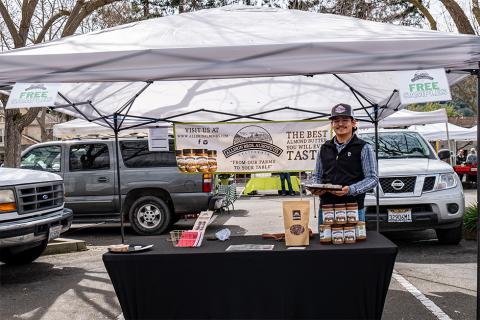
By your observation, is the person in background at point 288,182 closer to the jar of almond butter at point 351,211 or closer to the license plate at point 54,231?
the license plate at point 54,231

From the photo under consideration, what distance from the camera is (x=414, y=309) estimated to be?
560 cm

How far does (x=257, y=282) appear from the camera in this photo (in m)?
4.28

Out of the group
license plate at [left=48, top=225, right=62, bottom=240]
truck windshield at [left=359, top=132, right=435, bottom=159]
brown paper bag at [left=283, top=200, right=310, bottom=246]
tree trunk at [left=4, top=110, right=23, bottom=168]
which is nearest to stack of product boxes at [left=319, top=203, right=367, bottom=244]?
brown paper bag at [left=283, top=200, right=310, bottom=246]

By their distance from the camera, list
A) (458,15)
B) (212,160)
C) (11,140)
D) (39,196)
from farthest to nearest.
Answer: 1. (11,140)
2. (458,15)
3. (212,160)
4. (39,196)

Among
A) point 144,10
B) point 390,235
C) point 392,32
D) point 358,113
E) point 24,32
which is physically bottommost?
point 390,235

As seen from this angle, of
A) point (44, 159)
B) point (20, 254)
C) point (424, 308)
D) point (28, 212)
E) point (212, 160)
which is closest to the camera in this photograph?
point (424, 308)

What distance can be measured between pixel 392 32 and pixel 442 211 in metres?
4.16

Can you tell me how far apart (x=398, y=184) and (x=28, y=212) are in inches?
216

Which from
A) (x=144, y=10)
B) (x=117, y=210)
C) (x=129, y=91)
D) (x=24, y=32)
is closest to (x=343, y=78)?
(x=129, y=91)

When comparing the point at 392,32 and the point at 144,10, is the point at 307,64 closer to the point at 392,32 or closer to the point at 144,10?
the point at 392,32

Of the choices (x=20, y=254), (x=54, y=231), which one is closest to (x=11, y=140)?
(x=20, y=254)

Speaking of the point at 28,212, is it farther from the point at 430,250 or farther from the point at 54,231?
the point at 430,250

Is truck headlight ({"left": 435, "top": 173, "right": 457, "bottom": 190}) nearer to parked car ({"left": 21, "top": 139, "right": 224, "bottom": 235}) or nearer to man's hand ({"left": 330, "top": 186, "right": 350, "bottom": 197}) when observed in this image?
man's hand ({"left": 330, "top": 186, "right": 350, "bottom": 197})

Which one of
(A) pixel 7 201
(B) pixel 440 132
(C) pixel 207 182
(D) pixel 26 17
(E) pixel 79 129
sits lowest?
(C) pixel 207 182
